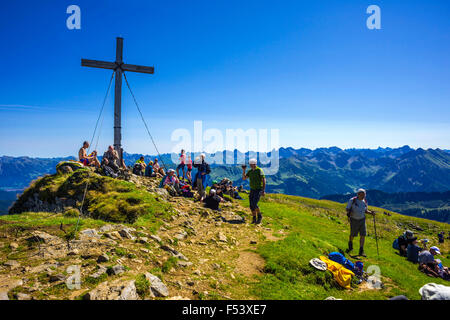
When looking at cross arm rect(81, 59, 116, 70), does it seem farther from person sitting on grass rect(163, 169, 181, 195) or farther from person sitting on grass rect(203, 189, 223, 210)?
person sitting on grass rect(203, 189, 223, 210)

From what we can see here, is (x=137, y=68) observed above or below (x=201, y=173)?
above

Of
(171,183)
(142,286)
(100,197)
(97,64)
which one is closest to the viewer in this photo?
(142,286)

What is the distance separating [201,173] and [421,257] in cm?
1469

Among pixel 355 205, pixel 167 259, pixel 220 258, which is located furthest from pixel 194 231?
pixel 355 205

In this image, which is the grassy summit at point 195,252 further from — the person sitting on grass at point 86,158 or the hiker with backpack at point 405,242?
the person sitting on grass at point 86,158

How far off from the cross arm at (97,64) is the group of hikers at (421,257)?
2390 cm

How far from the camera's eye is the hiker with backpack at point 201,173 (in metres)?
16.6

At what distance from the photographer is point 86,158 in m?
18.2

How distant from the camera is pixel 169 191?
17.7 meters

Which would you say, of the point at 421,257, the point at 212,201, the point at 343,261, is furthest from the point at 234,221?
the point at 421,257

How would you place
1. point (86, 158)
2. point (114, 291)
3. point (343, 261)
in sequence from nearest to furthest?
point (114, 291)
point (343, 261)
point (86, 158)

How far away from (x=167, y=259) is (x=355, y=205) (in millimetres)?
10621

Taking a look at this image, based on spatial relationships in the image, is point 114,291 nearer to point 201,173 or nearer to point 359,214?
point 201,173

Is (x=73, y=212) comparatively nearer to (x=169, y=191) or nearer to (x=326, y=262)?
(x=169, y=191)
